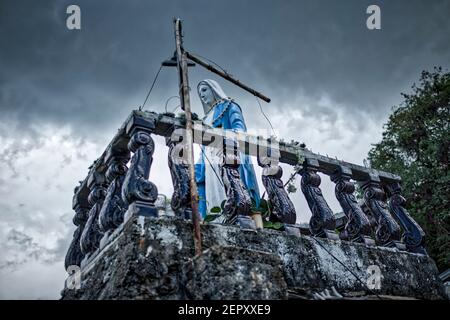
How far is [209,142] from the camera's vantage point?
12.4 ft

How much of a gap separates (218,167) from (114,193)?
235cm

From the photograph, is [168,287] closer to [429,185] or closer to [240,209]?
[240,209]

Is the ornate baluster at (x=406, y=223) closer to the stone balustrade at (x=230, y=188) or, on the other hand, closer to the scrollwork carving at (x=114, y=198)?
the stone balustrade at (x=230, y=188)

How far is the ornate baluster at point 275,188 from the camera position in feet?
12.2

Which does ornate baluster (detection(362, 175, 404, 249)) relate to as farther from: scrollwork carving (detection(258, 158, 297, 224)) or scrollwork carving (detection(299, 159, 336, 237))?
scrollwork carving (detection(258, 158, 297, 224))

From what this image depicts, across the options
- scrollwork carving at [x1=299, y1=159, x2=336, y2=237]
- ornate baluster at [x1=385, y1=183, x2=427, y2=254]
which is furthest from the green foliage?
scrollwork carving at [x1=299, y1=159, x2=336, y2=237]

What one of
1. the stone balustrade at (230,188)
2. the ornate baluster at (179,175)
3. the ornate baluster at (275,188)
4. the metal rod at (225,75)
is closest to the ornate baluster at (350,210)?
the stone balustrade at (230,188)

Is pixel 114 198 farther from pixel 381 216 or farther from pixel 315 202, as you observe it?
pixel 381 216

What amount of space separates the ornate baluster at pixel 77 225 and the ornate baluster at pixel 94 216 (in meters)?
0.38

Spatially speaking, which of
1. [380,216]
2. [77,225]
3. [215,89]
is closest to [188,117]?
[77,225]

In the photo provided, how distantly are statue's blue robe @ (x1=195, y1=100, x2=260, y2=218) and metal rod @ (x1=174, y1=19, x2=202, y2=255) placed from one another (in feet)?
6.76

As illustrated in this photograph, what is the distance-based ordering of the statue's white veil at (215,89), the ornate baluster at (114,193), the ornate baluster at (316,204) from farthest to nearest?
the statue's white veil at (215,89), the ornate baluster at (316,204), the ornate baluster at (114,193)
